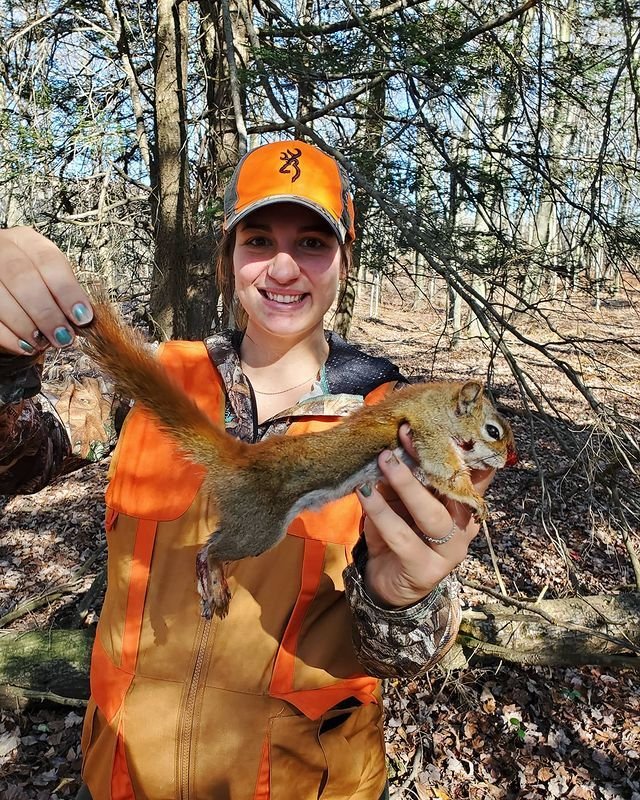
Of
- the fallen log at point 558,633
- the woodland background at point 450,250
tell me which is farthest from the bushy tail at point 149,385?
the fallen log at point 558,633

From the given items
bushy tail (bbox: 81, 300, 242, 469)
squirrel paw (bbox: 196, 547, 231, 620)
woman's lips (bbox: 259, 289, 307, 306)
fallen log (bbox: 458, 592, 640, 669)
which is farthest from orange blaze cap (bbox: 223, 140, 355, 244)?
fallen log (bbox: 458, 592, 640, 669)

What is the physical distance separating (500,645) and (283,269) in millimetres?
3199

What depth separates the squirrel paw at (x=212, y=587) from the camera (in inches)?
63.4

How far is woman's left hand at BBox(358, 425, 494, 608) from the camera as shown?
155 cm

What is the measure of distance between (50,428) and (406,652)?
57.7 inches

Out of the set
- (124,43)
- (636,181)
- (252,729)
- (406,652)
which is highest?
(124,43)

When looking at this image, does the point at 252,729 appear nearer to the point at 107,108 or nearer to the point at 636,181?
the point at 636,181

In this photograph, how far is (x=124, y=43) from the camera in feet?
18.5

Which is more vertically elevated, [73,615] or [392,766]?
[73,615]

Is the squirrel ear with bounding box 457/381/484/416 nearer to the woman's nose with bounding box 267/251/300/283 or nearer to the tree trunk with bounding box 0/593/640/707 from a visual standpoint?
the woman's nose with bounding box 267/251/300/283

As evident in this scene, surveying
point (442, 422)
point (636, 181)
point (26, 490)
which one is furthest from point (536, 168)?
point (26, 490)

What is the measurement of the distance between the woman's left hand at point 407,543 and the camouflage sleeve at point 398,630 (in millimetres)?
31

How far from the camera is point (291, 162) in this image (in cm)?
197

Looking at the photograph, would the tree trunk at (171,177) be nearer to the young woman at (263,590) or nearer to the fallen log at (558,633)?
the young woman at (263,590)
